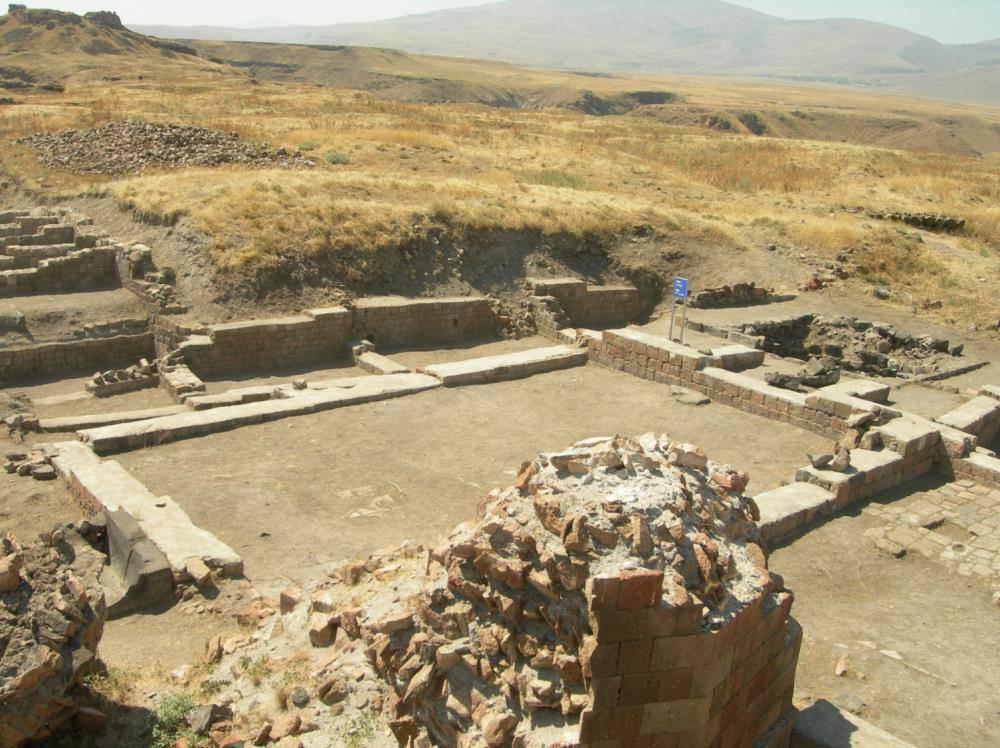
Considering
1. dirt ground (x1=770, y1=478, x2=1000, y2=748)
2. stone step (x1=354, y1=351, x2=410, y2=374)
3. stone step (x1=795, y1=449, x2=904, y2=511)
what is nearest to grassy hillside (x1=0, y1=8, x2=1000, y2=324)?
stone step (x1=354, y1=351, x2=410, y2=374)

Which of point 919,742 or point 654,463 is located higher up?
point 654,463

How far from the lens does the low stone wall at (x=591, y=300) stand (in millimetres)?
18062

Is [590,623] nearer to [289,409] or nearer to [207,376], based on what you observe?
[289,409]

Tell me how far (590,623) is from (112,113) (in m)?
31.2

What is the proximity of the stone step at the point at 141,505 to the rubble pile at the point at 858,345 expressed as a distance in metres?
11.9

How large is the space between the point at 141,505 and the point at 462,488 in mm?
3634

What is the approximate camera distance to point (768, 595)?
16.9ft

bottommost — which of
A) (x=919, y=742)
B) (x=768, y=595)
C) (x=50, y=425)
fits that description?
(x=50, y=425)

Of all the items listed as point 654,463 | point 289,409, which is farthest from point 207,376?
point 654,463

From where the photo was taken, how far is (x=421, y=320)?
16828 mm

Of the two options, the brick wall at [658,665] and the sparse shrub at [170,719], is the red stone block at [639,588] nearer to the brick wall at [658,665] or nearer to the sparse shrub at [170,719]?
the brick wall at [658,665]

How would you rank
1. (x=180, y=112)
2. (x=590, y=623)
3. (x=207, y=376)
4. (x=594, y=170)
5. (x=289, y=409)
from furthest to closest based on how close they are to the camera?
(x=180, y=112), (x=594, y=170), (x=207, y=376), (x=289, y=409), (x=590, y=623)

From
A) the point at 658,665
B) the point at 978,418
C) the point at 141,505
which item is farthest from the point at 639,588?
the point at 978,418

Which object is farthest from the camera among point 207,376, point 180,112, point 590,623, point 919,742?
point 180,112
